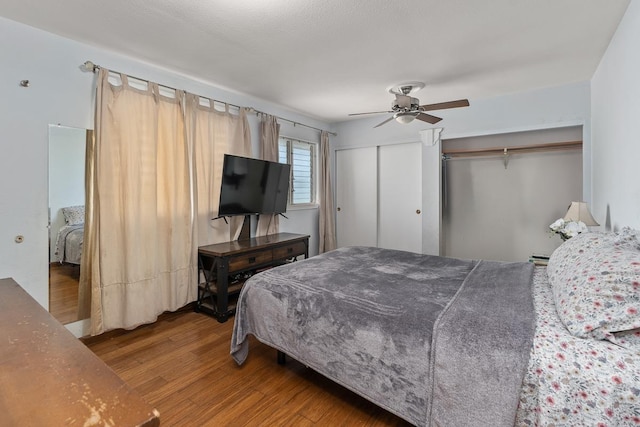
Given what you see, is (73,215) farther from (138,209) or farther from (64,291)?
(64,291)

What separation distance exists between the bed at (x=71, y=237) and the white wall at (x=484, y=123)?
3.72 metres

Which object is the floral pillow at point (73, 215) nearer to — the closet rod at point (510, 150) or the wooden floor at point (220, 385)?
the wooden floor at point (220, 385)

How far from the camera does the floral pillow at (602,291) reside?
1.18m

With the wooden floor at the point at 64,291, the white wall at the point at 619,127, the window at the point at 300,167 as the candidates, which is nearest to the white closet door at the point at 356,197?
the window at the point at 300,167

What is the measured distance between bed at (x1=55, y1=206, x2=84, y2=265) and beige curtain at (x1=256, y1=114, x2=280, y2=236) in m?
1.93

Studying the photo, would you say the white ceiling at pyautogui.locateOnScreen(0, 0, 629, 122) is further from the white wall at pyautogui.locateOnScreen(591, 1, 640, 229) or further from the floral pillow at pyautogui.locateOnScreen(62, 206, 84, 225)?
the floral pillow at pyautogui.locateOnScreen(62, 206, 84, 225)

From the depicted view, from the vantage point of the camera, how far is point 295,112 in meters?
4.66

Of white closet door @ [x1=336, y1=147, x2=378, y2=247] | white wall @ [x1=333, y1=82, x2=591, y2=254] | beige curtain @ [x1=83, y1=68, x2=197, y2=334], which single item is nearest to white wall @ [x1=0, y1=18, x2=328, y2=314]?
beige curtain @ [x1=83, y1=68, x2=197, y2=334]

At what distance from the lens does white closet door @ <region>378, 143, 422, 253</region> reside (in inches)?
182

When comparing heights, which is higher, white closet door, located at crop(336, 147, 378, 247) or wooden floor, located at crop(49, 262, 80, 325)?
white closet door, located at crop(336, 147, 378, 247)

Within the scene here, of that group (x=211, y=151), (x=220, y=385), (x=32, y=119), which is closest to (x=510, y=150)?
(x=211, y=151)

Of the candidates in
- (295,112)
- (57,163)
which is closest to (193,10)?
(57,163)

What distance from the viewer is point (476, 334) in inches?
53.8

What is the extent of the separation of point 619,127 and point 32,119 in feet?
14.6
